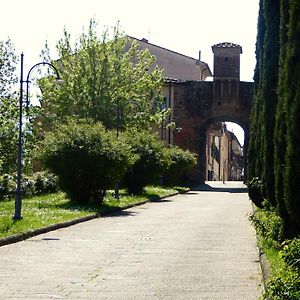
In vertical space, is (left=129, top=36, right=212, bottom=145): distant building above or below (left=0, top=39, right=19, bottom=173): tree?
above

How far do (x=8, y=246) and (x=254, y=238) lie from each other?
5941 millimetres

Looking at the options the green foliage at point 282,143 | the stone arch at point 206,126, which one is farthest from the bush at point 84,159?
the stone arch at point 206,126

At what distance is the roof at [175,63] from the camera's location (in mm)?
68037

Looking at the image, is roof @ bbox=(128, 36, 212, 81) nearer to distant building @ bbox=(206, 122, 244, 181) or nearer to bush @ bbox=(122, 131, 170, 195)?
distant building @ bbox=(206, 122, 244, 181)

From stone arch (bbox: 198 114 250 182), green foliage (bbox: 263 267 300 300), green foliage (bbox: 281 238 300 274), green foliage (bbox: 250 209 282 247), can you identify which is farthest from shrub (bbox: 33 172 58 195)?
green foliage (bbox: 263 267 300 300)

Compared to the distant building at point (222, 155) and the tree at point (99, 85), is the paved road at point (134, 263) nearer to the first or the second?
the tree at point (99, 85)

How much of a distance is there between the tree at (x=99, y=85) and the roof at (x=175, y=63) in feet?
61.4

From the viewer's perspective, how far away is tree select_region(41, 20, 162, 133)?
44.8 m

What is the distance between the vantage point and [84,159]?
2530cm

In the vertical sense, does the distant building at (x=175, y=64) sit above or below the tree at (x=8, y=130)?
above

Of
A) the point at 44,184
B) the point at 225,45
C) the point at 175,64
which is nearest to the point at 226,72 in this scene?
the point at 225,45

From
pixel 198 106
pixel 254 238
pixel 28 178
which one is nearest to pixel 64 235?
pixel 254 238

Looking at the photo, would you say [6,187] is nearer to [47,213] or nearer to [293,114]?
[47,213]

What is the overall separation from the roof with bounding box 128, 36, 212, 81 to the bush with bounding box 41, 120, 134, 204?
4211 cm
